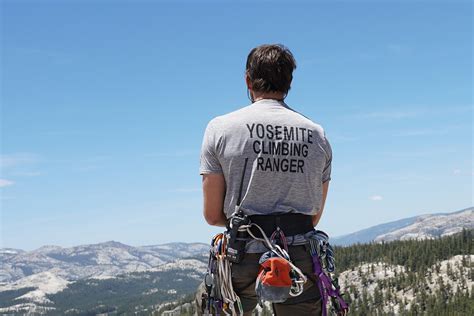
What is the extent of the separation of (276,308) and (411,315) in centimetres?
A: 20521

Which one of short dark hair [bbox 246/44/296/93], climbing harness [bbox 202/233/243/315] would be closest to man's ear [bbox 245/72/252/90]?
short dark hair [bbox 246/44/296/93]

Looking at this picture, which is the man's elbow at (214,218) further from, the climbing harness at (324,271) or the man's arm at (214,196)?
the climbing harness at (324,271)

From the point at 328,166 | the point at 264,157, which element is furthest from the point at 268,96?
the point at 328,166

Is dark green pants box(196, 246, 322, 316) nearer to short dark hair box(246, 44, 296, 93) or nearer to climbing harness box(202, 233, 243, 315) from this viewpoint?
climbing harness box(202, 233, 243, 315)

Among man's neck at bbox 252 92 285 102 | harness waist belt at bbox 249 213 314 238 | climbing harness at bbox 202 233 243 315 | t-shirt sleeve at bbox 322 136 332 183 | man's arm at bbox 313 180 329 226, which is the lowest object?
climbing harness at bbox 202 233 243 315

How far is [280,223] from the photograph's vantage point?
6824 millimetres

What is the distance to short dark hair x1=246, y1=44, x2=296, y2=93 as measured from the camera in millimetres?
6992

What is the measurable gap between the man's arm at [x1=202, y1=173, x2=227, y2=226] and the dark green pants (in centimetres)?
74

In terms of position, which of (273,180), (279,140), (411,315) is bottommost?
(411,315)

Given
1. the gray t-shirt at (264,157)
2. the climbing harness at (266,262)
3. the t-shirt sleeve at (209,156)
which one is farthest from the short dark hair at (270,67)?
the climbing harness at (266,262)

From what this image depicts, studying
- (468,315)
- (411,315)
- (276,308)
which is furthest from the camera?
(411,315)

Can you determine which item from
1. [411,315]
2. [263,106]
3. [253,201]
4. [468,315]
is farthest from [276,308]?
[411,315]

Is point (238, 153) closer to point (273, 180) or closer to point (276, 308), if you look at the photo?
point (273, 180)

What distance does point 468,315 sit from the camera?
16138 cm
